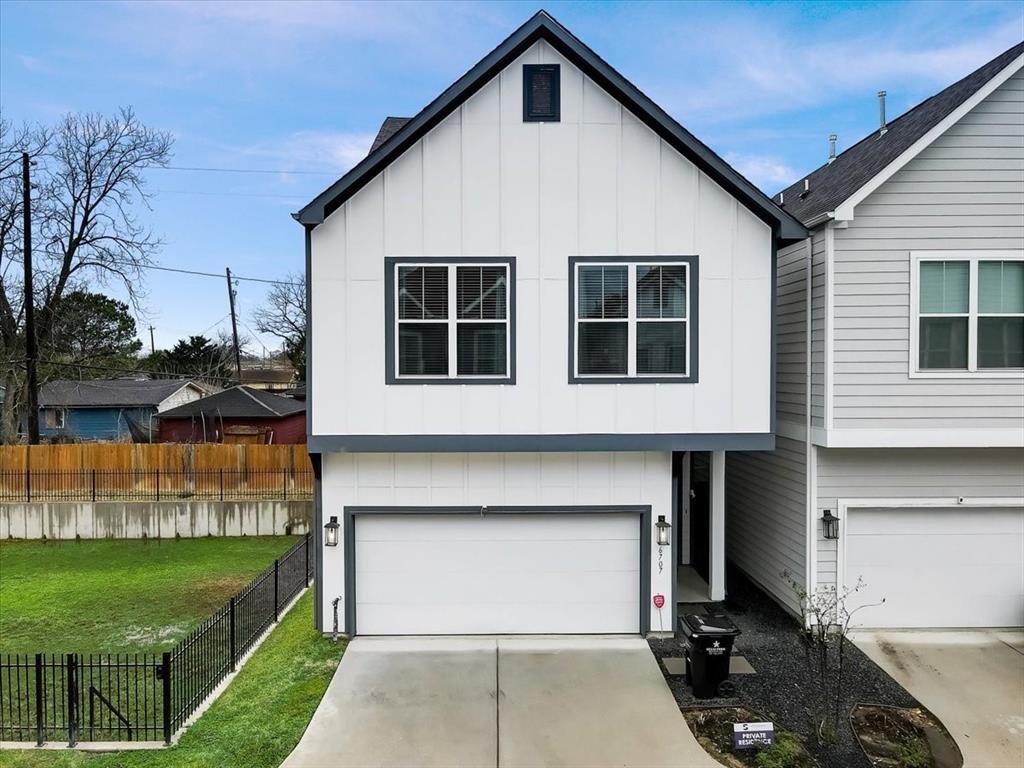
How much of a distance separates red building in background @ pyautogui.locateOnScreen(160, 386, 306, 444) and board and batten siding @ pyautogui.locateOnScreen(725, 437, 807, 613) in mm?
16109

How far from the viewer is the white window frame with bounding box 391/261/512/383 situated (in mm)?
7547

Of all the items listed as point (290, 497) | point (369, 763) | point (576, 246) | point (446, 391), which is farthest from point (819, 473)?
point (290, 497)

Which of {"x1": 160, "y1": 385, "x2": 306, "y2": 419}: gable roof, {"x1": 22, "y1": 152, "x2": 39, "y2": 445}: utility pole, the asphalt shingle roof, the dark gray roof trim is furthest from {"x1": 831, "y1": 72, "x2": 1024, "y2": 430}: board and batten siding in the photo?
{"x1": 22, "y1": 152, "x2": 39, "y2": 445}: utility pole

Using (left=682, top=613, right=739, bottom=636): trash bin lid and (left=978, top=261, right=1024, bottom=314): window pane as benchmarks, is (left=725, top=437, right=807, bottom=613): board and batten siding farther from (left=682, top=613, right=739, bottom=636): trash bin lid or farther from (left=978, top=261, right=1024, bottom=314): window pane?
(left=978, top=261, right=1024, bottom=314): window pane

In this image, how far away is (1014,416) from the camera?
779cm

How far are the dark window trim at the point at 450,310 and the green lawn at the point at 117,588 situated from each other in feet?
16.7

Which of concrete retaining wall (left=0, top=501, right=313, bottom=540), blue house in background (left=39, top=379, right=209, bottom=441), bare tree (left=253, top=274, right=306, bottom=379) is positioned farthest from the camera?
bare tree (left=253, top=274, right=306, bottom=379)

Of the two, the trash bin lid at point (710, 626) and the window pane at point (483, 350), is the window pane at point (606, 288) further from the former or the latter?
the trash bin lid at point (710, 626)

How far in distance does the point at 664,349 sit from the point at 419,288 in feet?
10.6

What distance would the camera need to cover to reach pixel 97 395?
27.2 metres

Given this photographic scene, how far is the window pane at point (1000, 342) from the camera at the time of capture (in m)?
7.77

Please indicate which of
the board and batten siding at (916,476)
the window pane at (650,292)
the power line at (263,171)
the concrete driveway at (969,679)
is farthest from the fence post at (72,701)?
the power line at (263,171)

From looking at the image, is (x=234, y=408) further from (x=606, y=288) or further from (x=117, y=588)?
(x=606, y=288)

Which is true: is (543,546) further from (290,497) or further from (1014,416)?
(290,497)
